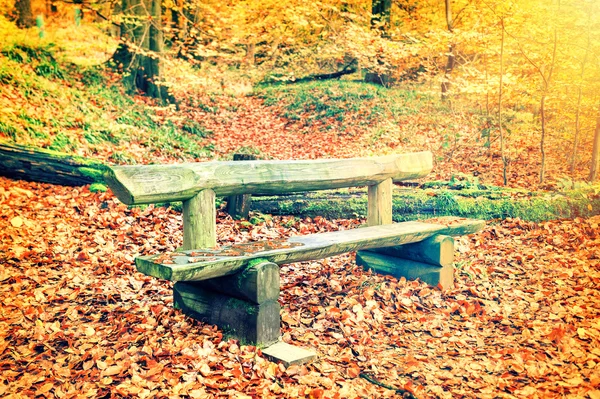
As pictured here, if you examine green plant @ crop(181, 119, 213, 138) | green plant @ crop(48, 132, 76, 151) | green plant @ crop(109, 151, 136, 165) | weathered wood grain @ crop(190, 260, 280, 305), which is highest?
green plant @ crop(181, 119, 213, 138)

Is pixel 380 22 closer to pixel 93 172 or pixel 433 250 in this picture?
pixel 93 172

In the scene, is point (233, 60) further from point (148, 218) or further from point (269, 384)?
point (269, 384)

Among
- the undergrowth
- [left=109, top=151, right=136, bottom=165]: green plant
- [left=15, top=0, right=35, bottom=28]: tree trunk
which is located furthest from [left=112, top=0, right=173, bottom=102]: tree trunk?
[left=109, top=151, right=136, bottom=165]: green plant

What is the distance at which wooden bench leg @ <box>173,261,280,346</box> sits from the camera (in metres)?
3.79

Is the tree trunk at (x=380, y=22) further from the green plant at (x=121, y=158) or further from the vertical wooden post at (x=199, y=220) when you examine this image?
the vertical wooden post at (x=199, y=220)

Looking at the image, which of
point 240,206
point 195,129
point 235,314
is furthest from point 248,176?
point 195,129

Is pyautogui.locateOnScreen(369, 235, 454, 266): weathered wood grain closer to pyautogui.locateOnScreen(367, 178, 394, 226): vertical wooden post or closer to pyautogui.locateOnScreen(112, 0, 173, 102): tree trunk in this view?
pyautogui.locateOnScreen(367, 178, 394, 226): vertical wooden post

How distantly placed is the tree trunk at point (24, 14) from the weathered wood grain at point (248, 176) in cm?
1181

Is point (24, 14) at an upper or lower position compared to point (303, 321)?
upper

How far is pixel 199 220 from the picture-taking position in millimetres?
4234

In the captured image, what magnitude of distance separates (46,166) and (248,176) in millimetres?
4185

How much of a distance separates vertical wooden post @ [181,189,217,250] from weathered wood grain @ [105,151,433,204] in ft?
0.26

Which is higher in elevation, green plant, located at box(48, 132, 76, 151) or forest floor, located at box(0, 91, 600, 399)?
green plant, located at box(48, 132, 76, 151)

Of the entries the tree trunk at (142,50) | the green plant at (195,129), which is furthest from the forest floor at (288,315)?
the green plant at (195,129)
